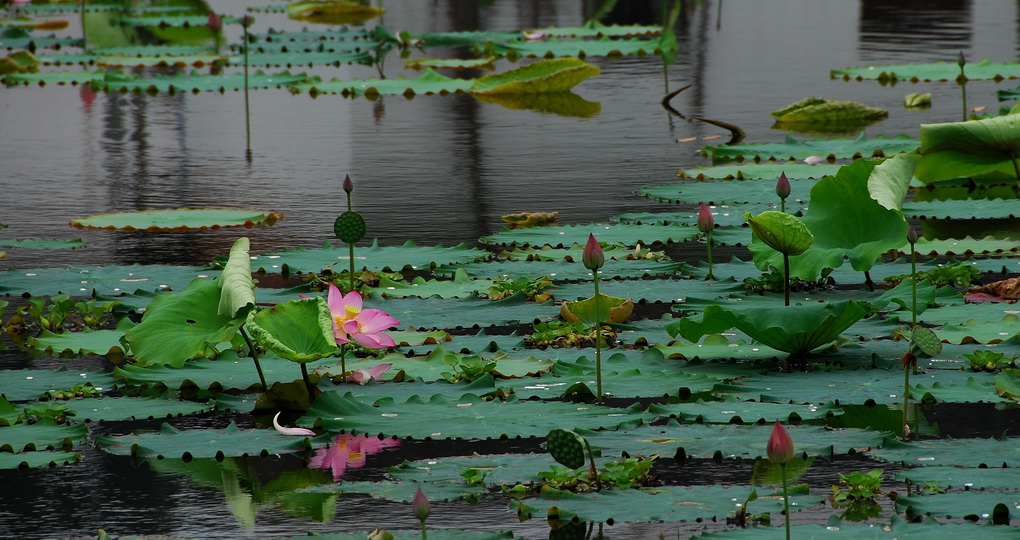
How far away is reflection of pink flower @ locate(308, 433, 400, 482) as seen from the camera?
2.61 m

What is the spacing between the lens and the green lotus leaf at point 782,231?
3164 mm

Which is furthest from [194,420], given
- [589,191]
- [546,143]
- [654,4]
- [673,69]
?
[654,4]

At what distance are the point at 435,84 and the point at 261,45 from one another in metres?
3.04

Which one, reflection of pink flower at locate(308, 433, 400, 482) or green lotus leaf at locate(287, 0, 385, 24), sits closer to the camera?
reflection of pink flower at locate(308, 433, 400, 482)

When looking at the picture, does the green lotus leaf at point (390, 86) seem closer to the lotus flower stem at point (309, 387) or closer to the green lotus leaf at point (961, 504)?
the lotus flower stem at point (309, 387)

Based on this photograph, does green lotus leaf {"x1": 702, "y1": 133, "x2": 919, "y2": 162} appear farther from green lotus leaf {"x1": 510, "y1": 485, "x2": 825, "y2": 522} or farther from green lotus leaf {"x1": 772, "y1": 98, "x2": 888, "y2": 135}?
green lotus leaf {"x1": 510, "y1": 485, "x2": 825, "y2": 522}

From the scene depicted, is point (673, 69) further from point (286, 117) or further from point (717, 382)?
point (717, 382)

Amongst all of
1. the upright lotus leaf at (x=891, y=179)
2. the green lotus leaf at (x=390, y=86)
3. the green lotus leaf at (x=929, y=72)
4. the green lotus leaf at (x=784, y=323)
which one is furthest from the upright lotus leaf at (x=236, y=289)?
the green lotus leaf at (x=929, y=72)

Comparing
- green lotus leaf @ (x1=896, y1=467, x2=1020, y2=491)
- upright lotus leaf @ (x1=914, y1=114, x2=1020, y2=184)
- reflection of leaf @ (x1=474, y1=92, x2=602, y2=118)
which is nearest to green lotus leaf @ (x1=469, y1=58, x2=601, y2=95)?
reflection of leaf @ (x1=474, y1=92, x2=602, y2=118)

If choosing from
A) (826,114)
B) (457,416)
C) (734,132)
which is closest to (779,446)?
(457,416)

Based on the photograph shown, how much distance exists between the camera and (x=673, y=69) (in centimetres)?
966

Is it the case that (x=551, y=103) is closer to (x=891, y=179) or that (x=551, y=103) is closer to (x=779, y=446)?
(x=891, y=179)

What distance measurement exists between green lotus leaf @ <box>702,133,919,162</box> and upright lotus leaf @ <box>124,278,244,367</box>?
3.30m

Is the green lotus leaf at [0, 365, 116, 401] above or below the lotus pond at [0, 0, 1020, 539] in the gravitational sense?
below
